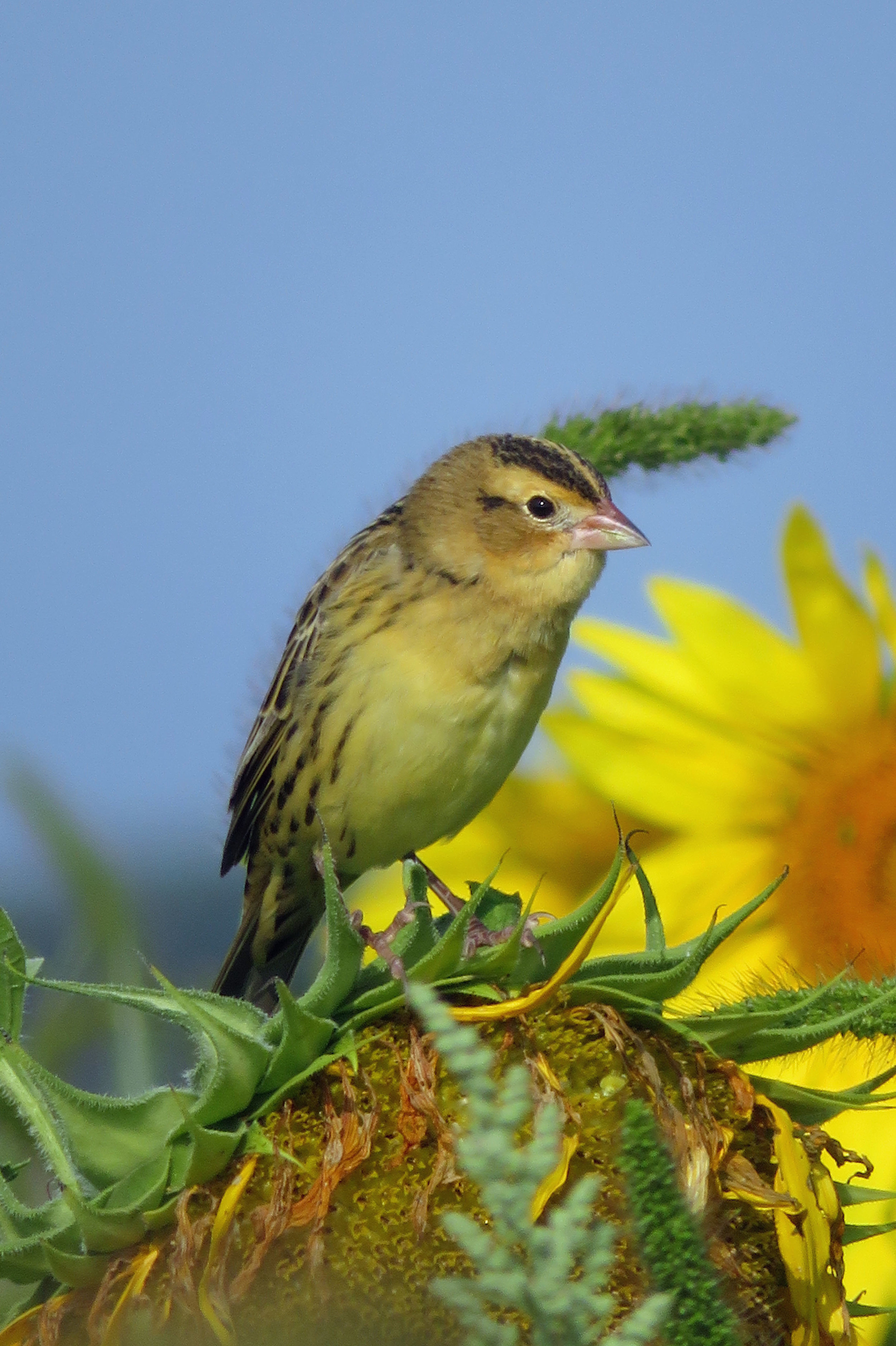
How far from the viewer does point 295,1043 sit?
1938mm

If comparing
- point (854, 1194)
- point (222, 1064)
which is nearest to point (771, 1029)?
point (854, 1194)

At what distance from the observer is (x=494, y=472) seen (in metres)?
4.17

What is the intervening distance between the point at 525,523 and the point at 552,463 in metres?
0.17

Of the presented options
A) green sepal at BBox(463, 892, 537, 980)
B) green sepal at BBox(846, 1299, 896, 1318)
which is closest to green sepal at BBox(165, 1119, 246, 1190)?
green sepal at BBox(463, 892, 537, 980)

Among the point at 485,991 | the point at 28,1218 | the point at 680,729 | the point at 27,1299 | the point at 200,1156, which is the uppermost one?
the point at 680,729

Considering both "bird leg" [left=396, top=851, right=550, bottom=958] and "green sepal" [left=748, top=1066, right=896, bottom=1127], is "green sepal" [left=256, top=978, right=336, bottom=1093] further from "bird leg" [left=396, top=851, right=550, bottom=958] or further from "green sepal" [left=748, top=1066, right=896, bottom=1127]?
"green sepal" [left=748, top=1066, right=896, bottom=1127]

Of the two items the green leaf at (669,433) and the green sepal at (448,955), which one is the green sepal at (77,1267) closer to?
the green sepal at (448,955)

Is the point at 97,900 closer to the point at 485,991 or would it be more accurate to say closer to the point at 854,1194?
the point at 485,991

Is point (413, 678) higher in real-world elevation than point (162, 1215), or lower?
higher

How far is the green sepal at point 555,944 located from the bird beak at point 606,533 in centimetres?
181

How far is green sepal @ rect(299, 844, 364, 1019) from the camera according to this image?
1867 mm

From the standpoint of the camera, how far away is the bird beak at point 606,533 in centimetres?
377

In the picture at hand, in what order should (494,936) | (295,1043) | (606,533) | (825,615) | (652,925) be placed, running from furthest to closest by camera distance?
1. (606,533)
2. (825,615)
3. (494,936)
4. (652,925)
5. (295,1043)

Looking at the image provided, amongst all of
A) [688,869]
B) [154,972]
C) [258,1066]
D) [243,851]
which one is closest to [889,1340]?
[258,1066]
